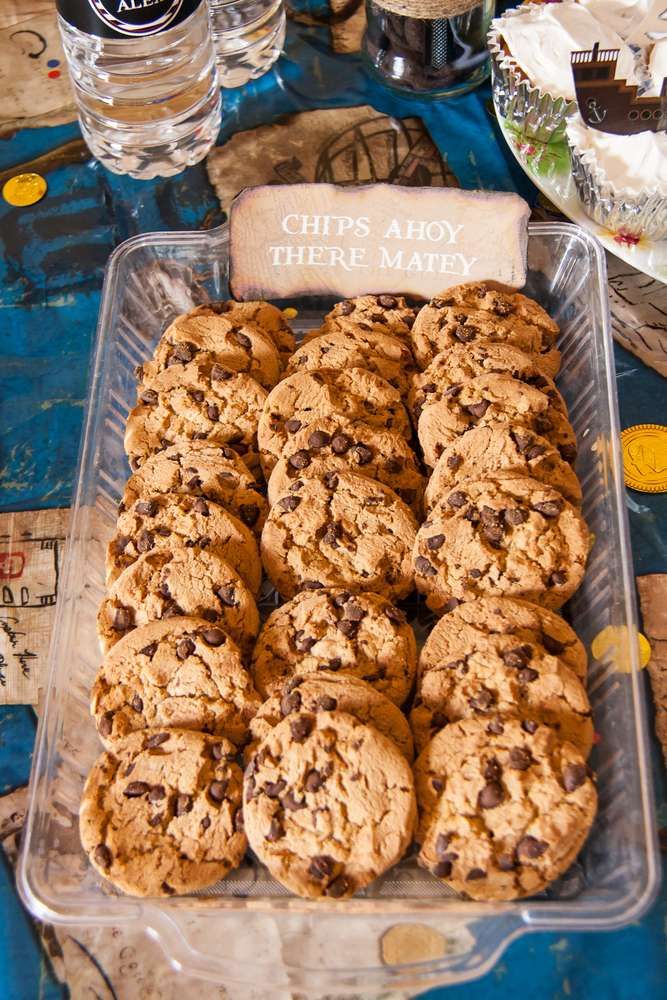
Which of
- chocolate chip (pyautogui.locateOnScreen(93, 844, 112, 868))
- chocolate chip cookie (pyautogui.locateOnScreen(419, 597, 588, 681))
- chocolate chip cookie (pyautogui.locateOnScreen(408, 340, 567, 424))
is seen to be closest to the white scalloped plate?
chocolate chip cookie (pyautogui.locateOnScreen(408, 340, 567, 424))

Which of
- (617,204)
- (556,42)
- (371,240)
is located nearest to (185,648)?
(371,240)

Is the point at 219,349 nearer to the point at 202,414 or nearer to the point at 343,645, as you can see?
the point at 202,414

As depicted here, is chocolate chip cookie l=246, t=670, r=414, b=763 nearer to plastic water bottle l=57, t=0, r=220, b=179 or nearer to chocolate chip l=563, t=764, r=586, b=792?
chocolate chip l=563, t=764, r=586, b=792

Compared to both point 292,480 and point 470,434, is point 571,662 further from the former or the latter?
point 292,480

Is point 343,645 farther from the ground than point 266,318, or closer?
closer

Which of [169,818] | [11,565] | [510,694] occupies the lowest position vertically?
[11,565]

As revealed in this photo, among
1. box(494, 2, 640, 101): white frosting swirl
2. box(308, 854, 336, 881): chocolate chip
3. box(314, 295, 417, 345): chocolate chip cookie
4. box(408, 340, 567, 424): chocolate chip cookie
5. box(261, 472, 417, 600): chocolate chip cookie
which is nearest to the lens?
box(308, 854, 336, 881): chocolate chip
